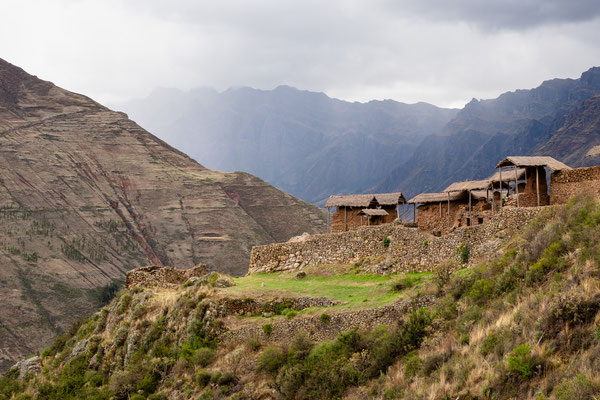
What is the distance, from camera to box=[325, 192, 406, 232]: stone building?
118 ft

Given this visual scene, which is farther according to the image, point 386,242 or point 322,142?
point 322,142

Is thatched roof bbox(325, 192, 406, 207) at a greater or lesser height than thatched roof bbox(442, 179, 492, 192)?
lesser

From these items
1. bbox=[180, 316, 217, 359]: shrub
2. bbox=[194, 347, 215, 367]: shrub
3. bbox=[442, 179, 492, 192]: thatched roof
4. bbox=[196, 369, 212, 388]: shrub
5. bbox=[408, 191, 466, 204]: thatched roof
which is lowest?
bbox=[196, 369, 212, 388]: shrub

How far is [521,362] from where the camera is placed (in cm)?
1066

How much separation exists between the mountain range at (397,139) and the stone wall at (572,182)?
3787 centimetres

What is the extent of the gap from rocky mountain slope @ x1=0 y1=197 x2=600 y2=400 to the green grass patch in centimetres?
12

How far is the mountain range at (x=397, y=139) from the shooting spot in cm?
9469

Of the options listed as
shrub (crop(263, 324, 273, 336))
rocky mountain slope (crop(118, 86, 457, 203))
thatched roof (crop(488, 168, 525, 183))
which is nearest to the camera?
shrub (crop(263, 324, 273, 336))

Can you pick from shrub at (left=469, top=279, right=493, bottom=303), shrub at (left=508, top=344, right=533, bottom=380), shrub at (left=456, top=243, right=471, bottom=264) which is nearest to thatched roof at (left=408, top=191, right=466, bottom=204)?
shrub at (left=456, top=243, right=471, bottom=264)

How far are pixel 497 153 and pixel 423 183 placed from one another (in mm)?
16631

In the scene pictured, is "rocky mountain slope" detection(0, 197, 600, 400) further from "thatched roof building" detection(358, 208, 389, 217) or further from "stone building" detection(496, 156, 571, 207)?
"thatched roof building" detection(358, 208, 389, 217)

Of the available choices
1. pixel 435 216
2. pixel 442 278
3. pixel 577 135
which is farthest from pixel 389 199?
pixel 577 135

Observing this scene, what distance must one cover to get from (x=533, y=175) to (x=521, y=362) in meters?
17.4

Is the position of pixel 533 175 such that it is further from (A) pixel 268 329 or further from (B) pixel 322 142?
(B) pixel 322 142
